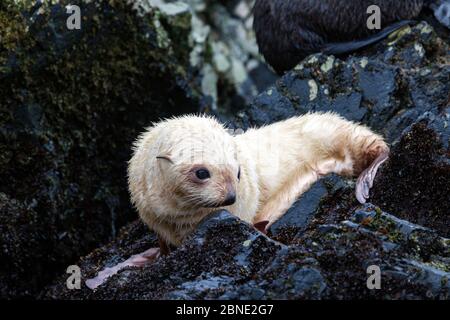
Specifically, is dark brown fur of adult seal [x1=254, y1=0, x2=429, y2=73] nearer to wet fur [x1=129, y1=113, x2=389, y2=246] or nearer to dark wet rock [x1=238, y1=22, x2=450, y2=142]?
dark wet rock [x1=238, y1=22, x2=450, y2=142]

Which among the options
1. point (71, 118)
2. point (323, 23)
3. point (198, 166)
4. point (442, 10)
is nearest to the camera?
point (198, 166)

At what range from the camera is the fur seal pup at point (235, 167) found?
561 cm

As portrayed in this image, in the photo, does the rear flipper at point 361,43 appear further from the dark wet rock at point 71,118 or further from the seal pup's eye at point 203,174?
the seal pup's eye at point 203,174

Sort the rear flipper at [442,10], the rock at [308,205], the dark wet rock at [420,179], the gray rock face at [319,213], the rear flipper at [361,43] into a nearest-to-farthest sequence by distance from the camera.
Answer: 1. the gray rock face at [319,213]
2. the dark wet rock at [420,179]
3. the rock at [308,205]
4. the rear flipper at [361,43]
5. the rear flipper at [442,10]

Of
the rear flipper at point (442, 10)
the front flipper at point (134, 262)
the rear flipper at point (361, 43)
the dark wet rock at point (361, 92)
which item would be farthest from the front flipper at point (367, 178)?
the rear flipper at point (442, 10)

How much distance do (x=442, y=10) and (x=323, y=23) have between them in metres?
1.29

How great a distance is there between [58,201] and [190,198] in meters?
2.52

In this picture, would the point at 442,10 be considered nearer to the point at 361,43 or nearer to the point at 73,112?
the point at 361,43

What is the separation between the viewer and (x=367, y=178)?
6121 mm

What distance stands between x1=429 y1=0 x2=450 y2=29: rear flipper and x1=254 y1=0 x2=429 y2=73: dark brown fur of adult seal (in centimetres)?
11

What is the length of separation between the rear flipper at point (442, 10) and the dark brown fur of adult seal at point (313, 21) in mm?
106

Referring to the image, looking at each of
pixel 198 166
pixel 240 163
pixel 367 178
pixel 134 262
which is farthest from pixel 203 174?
pixel 367 178
